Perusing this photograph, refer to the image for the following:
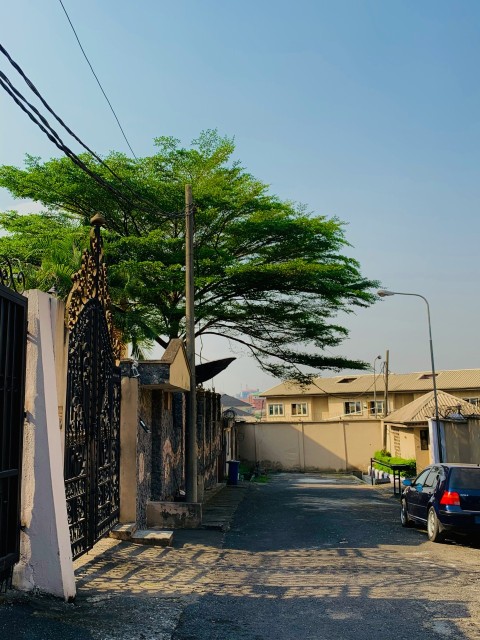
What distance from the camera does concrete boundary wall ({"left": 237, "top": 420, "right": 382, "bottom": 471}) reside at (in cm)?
4006

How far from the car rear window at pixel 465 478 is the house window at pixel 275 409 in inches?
1726

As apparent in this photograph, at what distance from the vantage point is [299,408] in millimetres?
54594

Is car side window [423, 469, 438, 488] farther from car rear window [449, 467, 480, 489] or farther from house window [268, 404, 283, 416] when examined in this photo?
house window [268, 404, 283, 416]

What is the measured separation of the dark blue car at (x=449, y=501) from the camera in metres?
11.5

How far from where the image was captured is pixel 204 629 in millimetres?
5789

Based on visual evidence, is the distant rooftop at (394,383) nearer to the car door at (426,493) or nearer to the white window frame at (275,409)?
the white window frame at (275,409)

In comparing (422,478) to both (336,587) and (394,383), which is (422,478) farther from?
(394,383)

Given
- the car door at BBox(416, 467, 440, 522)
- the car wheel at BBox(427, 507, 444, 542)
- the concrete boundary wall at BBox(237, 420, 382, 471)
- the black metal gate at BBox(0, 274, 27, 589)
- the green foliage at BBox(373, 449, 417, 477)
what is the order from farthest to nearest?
the concrete boundary wall at BBox(237, 420, 382, 471) → the green foliage at BBox(373, 449, 417, 477) → the car door at BBox(416, 467, 440, 522) → the car wheel at BBox(427, 507, 444, 542) → the black metal gate at BBox(0, 274, 27, 589)

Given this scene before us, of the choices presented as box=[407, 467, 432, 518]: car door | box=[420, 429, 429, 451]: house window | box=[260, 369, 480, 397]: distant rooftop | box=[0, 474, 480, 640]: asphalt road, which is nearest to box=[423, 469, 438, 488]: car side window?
box=[407, 467, 432, 518]: car door

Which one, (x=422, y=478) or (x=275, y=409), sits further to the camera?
(x=275, y=409)

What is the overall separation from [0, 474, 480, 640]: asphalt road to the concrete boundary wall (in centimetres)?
2770

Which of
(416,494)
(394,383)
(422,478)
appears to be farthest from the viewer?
(394,383)

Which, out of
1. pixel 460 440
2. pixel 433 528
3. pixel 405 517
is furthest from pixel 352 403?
pixel 433 528

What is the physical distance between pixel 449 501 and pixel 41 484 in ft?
27.2
